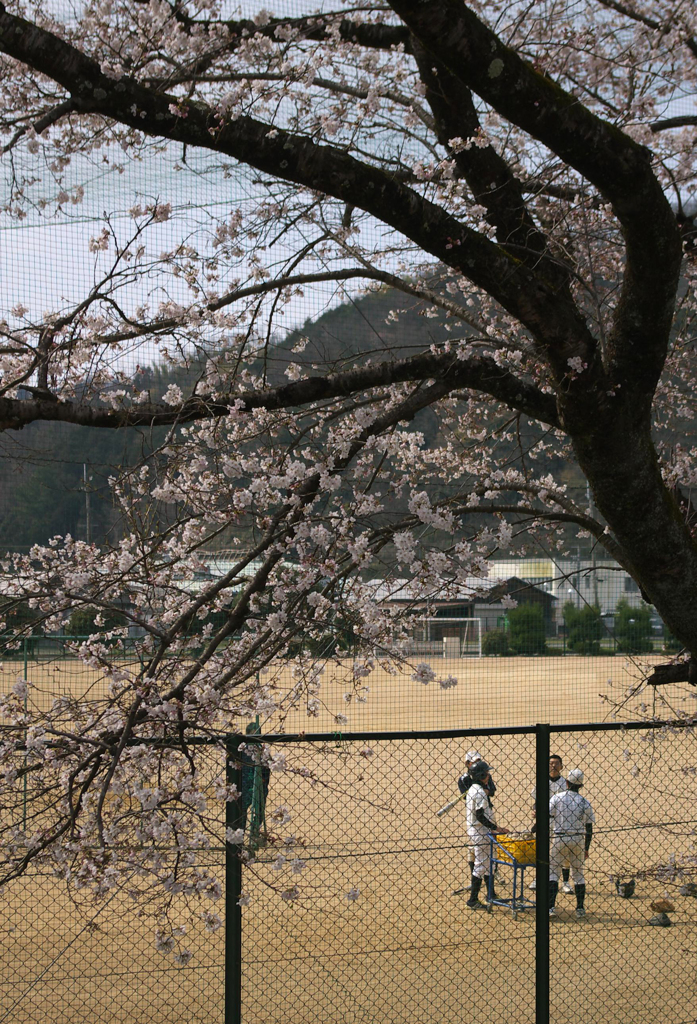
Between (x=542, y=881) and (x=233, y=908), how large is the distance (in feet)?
3.35

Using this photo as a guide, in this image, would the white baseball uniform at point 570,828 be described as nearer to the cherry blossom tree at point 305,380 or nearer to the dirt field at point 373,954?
the dirt field at point 373,954

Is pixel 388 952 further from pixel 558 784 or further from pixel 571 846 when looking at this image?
pixel 558 784

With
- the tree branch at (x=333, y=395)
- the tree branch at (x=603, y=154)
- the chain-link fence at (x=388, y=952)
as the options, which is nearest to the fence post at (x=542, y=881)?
the chain-link fence at (x=388, y=952)

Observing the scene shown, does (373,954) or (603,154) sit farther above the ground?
(603,154)

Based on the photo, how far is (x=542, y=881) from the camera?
2723 mm

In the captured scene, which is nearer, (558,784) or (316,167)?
(316,167)

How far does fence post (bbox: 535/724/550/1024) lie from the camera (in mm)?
2676

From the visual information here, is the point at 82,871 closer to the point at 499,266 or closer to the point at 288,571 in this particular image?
the point at 288,571

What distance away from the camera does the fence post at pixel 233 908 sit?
2.46 m

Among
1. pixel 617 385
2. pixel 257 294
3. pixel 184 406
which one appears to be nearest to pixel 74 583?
pixel 184 406

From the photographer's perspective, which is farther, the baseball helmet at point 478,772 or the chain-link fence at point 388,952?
the baseball helmet at point 478,772

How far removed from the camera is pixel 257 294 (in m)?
2.86

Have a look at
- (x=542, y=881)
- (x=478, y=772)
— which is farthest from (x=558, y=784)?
(x=542, y=881)

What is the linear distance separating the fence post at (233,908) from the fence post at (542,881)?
962 mm
